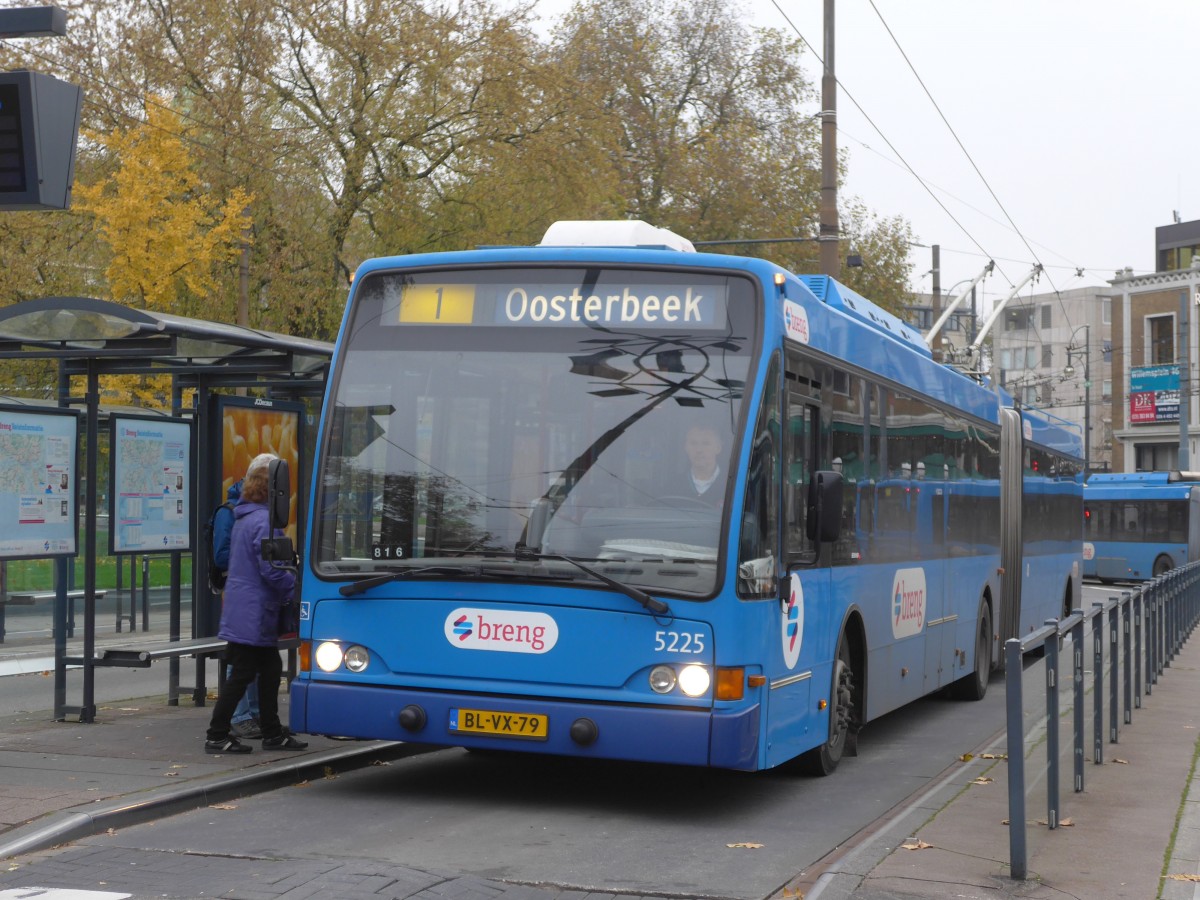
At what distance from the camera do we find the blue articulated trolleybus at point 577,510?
27.2ft

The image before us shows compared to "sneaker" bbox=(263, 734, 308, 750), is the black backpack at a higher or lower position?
higher

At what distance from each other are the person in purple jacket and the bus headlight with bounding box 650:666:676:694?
112 inches

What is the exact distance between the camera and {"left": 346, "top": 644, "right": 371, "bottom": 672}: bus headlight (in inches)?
348

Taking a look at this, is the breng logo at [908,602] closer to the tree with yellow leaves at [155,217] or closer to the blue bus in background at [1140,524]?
the tree with yellow leaves at [155,217]

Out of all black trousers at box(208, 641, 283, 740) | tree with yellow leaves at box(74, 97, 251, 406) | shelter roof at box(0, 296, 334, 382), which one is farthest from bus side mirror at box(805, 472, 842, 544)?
tree with yellow leaves at box(74, 97, 251, 406)

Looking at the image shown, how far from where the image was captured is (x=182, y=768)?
9500 mm

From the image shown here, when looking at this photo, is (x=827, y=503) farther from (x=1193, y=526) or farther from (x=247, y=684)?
(x=1193, y=526)

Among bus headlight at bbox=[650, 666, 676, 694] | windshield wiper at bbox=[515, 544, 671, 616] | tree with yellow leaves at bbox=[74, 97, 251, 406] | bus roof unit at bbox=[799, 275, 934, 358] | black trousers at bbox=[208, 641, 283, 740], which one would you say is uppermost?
tree with yellow leaves at bbox=[74, 97, 251, 406]

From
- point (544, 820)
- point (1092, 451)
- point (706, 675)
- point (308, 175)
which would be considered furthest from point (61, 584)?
point (1092, 451)

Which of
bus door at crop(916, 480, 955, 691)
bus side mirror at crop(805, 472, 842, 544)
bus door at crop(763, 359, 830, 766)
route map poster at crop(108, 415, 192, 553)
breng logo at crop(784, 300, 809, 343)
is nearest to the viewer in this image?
bus door at crop(763, 359, 830, 766)

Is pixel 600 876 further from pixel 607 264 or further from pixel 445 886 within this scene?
pixel 607 264

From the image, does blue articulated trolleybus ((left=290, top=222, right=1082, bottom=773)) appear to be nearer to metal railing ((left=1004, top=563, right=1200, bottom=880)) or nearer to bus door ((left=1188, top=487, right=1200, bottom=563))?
metal railing ((left=1004, top=563, right=1200, bottom=880))

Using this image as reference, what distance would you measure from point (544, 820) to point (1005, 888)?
256 centimetres

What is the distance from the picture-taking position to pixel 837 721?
10.3m
